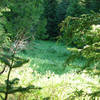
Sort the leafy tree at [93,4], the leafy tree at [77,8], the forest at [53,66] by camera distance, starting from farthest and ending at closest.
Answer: the leafy tree at [93,4], the leafy tree at [77,8], the forest at [53,66]

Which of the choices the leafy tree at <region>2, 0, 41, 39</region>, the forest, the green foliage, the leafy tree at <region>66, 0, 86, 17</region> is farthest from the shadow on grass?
the leafy tree at <region>66, 0, 86, 17</region>

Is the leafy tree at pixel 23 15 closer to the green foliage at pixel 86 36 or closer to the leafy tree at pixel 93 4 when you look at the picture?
the leafy tree at pixel 93 4

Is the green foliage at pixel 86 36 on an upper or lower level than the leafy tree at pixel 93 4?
lower

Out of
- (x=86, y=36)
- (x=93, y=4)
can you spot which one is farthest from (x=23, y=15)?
(x=86, y=36)

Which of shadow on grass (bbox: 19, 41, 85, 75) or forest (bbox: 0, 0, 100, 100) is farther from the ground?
forest (bbox: 0, 0, 100, 100)

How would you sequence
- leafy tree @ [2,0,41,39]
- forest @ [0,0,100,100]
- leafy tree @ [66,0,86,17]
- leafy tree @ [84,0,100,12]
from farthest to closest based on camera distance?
leafy tree @ [84,0,100,12], leafy tree @ [66,0,86,17], leafy tree @ [2,0,41,39], forest @ [0,0,100,100]

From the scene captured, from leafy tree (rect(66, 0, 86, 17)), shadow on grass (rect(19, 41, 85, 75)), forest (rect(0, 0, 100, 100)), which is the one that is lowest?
shadow on grass (rect(19, 41, 85, 75))

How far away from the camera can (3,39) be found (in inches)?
310

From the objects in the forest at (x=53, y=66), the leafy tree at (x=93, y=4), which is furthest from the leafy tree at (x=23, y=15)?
the leafy tree at (x=93, y=4)

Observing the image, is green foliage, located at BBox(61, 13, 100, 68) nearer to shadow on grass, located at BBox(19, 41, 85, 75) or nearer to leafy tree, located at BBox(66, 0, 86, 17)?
shadow on grass, located at BBox(19, 41, 85, 75)

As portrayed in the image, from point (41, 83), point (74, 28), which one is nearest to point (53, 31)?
point (41, 83)

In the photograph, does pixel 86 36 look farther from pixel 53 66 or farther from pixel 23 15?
pixel 23 15

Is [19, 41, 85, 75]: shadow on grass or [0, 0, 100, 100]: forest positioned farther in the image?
[19, 41, 85, 75]: shadow on grass

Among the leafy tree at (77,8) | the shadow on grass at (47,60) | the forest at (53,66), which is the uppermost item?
the leafy tree at (77,8)
